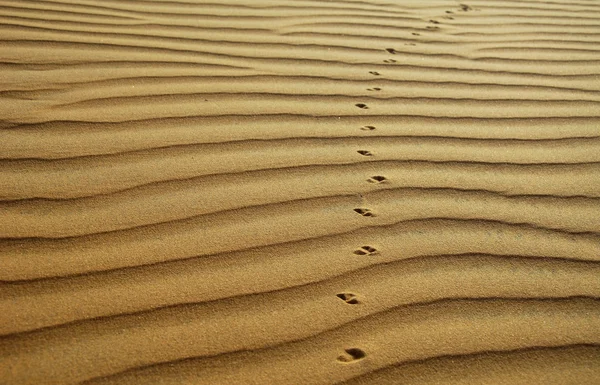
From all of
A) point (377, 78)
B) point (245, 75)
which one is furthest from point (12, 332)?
point (377, 78)

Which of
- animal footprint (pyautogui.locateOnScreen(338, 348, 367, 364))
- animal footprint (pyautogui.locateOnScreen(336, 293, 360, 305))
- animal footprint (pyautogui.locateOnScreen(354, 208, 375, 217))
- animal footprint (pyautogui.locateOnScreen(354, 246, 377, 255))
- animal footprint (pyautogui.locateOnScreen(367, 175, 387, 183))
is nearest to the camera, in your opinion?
animal footprint (pyautogui.locateOnScreen(338, 348, 367, 364))

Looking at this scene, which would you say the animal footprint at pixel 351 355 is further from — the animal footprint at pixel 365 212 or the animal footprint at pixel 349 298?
the animal footprint at pixel 365 212

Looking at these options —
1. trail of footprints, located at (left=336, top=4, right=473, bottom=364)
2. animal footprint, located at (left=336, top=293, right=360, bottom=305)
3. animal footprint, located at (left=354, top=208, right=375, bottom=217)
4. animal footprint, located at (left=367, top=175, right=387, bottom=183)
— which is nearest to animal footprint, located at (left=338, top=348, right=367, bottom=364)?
trail of footprints, located at (left=336, top=4, right=473, bottom=364)

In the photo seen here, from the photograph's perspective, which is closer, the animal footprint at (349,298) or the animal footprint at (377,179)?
the animal footprint at (349,298)

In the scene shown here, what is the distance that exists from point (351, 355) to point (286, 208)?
1.99 ft

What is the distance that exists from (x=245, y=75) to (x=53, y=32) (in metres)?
0.94

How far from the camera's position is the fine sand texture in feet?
5.33

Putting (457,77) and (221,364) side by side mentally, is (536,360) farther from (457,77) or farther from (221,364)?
(457,77)

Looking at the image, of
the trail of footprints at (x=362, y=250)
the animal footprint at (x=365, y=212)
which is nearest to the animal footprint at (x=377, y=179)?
the trail of footprints at (x=362, y=250)

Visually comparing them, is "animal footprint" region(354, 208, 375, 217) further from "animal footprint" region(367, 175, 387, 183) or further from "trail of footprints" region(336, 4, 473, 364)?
"animal footprint" region(367, 175, 387, 183)

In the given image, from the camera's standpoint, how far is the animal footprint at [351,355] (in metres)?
1.61

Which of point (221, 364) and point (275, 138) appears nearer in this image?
point (221, 364)

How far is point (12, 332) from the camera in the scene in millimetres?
1584

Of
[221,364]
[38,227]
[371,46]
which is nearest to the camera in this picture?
[221,364]
